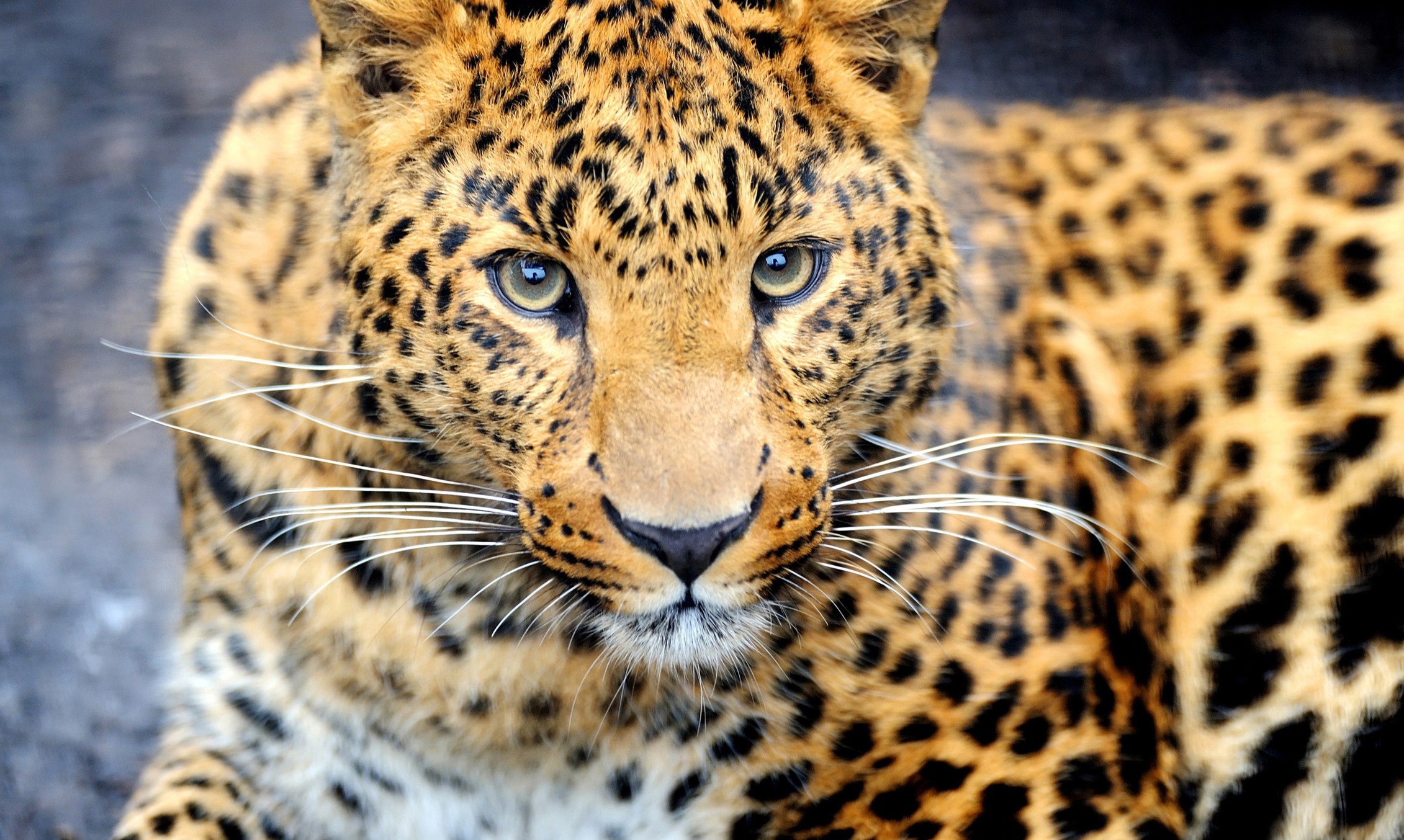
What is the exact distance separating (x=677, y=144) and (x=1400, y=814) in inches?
93.8

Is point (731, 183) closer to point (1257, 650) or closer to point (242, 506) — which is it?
point (242, 506)

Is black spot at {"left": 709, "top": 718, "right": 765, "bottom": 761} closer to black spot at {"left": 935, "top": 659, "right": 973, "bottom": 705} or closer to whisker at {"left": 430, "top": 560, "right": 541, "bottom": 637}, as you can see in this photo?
black spot at {"left": 935, "top": 659, "right": 973, "bottom": 705}

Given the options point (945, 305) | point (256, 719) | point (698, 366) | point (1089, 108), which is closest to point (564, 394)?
point (698, 366)

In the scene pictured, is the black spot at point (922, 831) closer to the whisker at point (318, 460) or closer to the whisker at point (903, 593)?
the whisker at point (903, 593)

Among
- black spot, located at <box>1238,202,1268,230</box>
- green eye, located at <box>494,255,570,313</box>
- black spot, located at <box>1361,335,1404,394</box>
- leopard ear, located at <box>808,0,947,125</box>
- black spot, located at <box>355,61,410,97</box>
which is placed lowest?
green eye, located at <box>494,255,570,313</box>

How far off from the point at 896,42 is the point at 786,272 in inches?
23.8

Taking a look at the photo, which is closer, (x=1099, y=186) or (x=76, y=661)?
(x=1099, y=186)

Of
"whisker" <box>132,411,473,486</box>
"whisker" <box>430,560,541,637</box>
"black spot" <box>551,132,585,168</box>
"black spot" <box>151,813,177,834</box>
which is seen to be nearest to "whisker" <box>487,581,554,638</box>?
"whisker" <box>430,560,541,637</box>

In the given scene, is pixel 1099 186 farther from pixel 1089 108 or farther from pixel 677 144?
pixel 677 144

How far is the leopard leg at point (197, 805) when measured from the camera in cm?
359

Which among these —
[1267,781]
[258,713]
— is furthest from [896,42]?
[258,713]

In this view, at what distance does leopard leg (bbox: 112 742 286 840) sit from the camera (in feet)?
11.8

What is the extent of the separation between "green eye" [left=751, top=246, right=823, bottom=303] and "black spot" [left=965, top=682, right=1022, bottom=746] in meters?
1.11

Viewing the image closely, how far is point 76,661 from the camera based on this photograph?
5.05 meters
